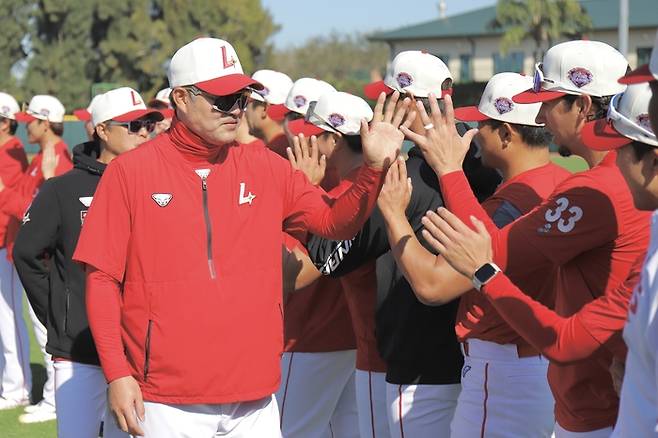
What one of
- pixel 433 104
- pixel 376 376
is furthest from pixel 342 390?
pixel 433 104

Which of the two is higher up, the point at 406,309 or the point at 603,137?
the point at 603,137

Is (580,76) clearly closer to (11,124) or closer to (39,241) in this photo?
(39,241)

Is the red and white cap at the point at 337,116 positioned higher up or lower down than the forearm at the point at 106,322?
higher up

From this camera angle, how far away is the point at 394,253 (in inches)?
166

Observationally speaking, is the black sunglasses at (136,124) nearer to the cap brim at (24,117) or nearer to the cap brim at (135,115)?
the cap brim at (135,115)

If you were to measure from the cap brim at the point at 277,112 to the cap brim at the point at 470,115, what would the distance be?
2.76 m

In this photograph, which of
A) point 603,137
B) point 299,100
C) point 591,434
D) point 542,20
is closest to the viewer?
point 603,137

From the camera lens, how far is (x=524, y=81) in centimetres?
484

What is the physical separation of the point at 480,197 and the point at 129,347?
193 centimetres

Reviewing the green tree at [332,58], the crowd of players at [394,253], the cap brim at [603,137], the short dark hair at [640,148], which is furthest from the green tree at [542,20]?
the short dark hair at [640,148]

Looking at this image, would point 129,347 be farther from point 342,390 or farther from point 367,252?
point 342,390

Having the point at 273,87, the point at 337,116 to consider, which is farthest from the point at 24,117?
the point at 337,116

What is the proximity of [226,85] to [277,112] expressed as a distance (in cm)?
369

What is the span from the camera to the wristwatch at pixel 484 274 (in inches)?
132
